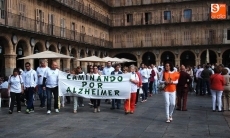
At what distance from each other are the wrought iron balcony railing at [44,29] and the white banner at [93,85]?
10.5m

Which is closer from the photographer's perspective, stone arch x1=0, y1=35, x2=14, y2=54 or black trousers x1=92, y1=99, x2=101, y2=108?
black trousers x1=92, y1=99, x2=101, y2=108

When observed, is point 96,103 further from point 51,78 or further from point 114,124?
point 114,124

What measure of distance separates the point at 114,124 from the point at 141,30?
33449 millimetres

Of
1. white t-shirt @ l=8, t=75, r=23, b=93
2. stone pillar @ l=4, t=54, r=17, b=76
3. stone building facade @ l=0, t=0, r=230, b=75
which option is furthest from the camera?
stone building facade @ l=0, t=0, r=230, b=75

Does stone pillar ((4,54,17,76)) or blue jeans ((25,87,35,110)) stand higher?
stone pillar ((4,54,17,76))

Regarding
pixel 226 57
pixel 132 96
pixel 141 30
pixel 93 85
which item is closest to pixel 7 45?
pixel 93 85

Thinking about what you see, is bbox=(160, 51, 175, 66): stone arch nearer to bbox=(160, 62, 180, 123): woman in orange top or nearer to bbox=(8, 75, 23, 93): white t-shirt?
bbox=(8, 75, 23, 93): white t-shirt

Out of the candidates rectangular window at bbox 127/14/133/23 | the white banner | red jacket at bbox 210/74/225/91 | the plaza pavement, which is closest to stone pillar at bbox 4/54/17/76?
the plaza pavement

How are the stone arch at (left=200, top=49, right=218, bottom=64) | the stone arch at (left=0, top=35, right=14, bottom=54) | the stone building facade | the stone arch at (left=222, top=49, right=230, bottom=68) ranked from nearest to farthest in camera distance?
1. the stone arch at (left=0, top=35, right=14, bottom=54)
2. the stone building facade
3. the stone arch at (left=200, top=49, right=218, bottom=64)
4. the stone arch at (left=222, top=49, right=230, bottom=68)

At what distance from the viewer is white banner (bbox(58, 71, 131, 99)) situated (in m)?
11.3

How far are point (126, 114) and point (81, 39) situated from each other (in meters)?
23.3

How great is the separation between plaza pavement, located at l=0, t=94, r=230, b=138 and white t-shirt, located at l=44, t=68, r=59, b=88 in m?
1.01

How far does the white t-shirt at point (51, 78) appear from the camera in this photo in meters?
11.1

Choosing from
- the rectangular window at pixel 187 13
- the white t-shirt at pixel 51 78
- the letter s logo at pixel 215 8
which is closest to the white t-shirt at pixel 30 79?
the white t-shirt at pixel 51 78
